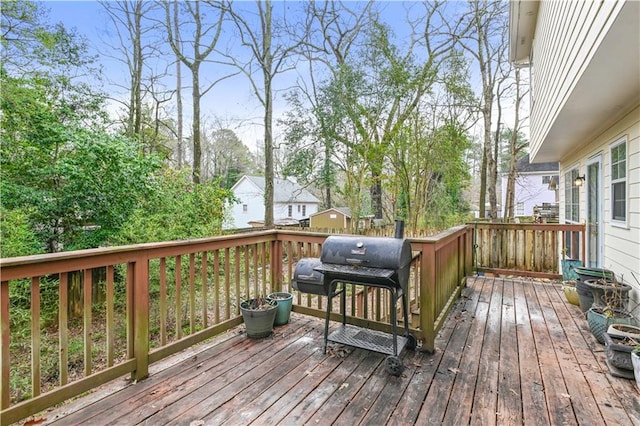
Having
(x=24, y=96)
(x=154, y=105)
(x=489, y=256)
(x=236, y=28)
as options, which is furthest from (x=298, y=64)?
(x=489, y=256)

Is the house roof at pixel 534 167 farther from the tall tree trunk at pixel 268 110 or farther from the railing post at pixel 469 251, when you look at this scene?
the railing post at pixel 469 251

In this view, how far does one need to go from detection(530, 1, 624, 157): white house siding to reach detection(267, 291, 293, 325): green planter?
343 cm

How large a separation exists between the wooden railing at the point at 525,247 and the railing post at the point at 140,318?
5.29 metres

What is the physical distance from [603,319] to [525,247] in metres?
2.98

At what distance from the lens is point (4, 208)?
188 inches

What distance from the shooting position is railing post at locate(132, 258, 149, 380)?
236cm

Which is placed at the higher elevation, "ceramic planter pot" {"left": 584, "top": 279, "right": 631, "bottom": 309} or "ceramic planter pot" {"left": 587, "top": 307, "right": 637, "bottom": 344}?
"ceramic planter pot" {"left": 584, "top": 279, "right": 631, "bottom": 309}

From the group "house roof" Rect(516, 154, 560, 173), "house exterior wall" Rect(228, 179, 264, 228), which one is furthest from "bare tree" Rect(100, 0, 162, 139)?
"house roof" Rect(516, 154, 560, 173)

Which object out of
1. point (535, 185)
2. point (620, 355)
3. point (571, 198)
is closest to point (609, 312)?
point (620, 355)

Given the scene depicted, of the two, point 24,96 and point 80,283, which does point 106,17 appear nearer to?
point 24,96

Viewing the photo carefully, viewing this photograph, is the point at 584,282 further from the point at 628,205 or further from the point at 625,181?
the point at 625,181

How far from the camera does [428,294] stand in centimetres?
286

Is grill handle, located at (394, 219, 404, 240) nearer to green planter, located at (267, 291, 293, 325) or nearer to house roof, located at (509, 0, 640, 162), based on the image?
green planter, located at (267, 291, 293, 325)

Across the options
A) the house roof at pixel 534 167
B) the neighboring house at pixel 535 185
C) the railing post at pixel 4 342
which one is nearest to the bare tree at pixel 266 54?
the railing post at pixel 4 342
